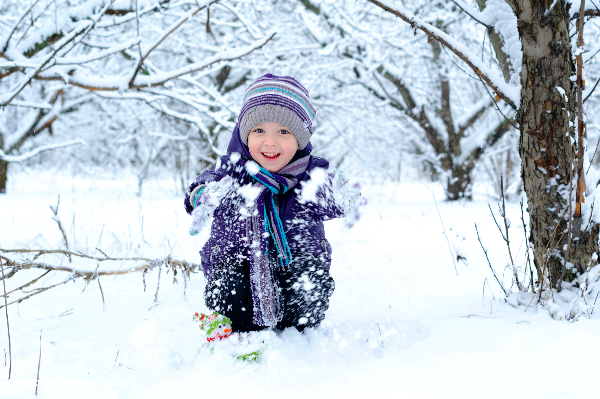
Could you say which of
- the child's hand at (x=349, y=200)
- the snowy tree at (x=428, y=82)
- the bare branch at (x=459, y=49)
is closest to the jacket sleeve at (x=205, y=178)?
the child's hand at (x=349, y=200)

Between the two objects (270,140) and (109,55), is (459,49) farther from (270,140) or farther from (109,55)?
(109,55)

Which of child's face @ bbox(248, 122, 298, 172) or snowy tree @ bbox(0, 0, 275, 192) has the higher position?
snowy tree @ bbox(0, 0, 275, 192)

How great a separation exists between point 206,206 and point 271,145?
1.23 feet

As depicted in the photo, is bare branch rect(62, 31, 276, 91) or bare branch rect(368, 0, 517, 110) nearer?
bare branch rect(368, 0, 517, 110)

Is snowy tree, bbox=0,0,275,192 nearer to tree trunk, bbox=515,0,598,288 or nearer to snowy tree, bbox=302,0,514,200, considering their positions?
tree trunk, bbox=515,0,598,288

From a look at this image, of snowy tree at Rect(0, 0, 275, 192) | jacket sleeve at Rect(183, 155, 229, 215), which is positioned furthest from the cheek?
snowy tree at Rect(0, 0, 275, 192)

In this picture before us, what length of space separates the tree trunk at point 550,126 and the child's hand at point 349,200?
2.40ft

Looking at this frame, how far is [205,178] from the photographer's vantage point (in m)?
1.63

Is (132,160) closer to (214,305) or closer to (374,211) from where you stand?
(374,211)

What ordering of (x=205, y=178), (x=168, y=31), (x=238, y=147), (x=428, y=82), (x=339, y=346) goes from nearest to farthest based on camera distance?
(x=339, y=346), (x=205, y=178), (x=238, y=147), (x=168, y=31), (x=428, y=82)

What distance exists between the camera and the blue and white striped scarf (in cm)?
159

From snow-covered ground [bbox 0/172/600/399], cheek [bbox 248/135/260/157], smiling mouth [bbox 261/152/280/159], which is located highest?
cheek [bbox 248/135/260/157]

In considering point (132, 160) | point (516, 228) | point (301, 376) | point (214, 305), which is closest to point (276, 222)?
point (214, 305)

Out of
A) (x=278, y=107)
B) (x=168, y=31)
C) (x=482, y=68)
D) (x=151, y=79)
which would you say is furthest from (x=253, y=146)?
(x=151, y=79)
